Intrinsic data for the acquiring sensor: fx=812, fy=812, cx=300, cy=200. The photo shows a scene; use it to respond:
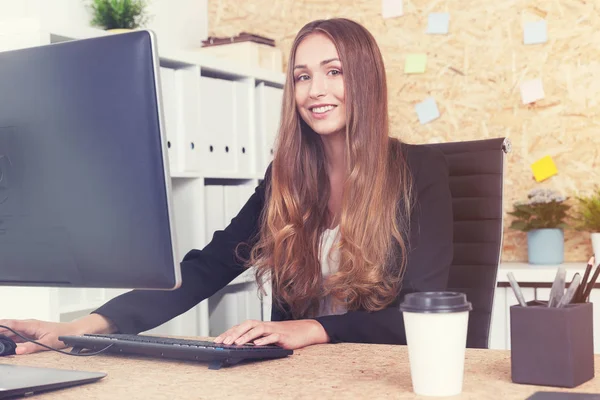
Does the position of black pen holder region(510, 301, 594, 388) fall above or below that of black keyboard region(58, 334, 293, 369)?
above

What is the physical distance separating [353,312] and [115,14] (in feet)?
5.46

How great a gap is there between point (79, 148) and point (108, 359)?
1.10 feet

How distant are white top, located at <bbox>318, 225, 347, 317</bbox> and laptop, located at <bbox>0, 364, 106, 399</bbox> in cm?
74

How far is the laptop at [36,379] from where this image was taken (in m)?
0.93

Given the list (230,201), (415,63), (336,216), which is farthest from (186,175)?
(415,63)

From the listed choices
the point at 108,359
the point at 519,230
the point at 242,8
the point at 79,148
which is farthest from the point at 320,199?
the point at 242,8

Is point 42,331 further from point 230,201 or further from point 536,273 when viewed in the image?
point 536,273

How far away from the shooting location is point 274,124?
3.05 m

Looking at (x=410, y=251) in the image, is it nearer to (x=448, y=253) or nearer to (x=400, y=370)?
(x=448, y=253)

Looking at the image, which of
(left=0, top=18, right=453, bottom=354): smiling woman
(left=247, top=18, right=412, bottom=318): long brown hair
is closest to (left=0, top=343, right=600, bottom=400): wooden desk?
(left=0, top=18, right=453, bottom=354): smiling woman

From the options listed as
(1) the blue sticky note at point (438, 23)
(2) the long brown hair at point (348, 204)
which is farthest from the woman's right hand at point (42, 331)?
(1) the blue sticky note at point (438, 23)

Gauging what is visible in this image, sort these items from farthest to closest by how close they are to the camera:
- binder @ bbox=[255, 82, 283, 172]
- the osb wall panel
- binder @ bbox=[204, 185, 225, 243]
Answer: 1. binder @ bbox=[255, 82, 283, 172]
2. the osb wall panel
3. binder @ bbox=[204, 185, 225, 243]

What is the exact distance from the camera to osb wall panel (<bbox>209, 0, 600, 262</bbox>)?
283 centimetres

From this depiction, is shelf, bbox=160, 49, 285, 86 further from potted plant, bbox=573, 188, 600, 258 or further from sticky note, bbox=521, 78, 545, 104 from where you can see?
potted plant, bbox=573, 188, 600, 258
